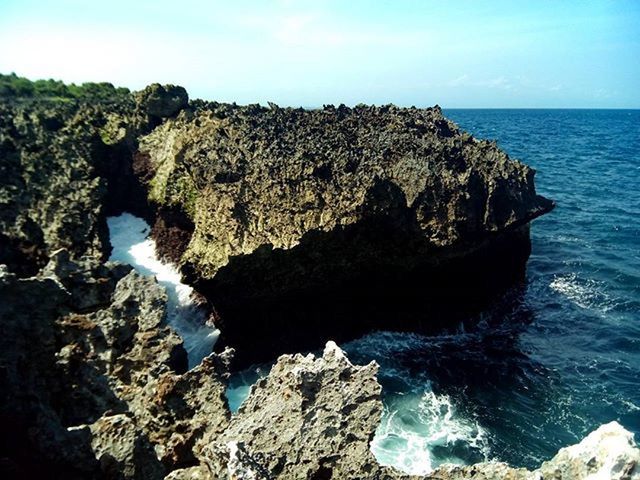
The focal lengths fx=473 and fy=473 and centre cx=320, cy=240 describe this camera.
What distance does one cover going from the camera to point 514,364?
82.7ft

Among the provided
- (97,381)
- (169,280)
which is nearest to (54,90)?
(169,280)

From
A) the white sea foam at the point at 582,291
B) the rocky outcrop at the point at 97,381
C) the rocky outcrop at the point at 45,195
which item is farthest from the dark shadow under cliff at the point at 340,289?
the white sea foam at the point at 582,291

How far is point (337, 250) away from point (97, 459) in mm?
16456

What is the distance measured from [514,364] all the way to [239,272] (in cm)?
1533

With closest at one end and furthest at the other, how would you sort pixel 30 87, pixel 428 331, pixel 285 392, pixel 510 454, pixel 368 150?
pixel 285 392 < pixel 510 454 < pixel 428 331 < pixel 368 150 < pixel 30 87

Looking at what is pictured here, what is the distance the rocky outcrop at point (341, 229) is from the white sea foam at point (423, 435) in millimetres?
5796

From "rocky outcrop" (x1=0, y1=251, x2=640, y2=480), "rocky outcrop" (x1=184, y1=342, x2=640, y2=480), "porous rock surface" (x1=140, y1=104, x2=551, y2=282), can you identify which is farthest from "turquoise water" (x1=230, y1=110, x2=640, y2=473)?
"rocky outcrop" (x1=184, y1=342, x2=640, y2=480)

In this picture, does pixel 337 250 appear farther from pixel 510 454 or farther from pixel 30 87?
pixel 30 87

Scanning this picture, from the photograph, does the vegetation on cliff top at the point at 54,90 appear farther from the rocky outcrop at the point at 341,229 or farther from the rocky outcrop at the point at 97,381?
the rocky outcrop at the point at 97,381

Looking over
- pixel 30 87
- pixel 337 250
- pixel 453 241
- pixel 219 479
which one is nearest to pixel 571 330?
pixel 453 241

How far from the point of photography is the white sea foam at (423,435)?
737 inches

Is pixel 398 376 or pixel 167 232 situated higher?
pixel 167 232

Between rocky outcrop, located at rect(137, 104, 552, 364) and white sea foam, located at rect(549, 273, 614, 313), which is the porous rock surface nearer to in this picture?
rocky outcrop, located at rect(137, 104, 552, 364)

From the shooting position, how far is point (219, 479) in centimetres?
824
